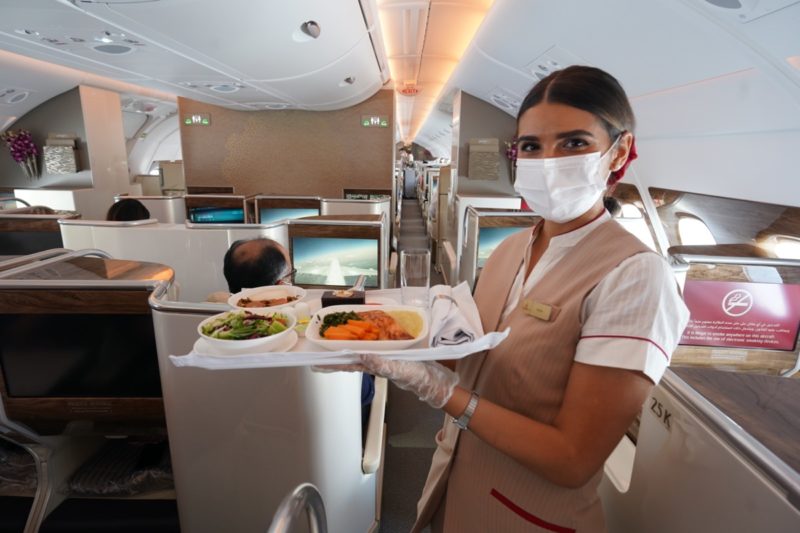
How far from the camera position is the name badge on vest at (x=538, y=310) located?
3.25 feet

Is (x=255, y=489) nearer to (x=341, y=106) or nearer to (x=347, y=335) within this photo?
(x=347, y=335)

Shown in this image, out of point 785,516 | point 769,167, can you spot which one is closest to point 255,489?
point 785,516

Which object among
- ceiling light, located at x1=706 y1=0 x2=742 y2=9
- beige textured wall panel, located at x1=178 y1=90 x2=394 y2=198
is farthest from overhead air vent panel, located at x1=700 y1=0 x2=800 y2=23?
beige textured wall panel, located at x1=178 y1=90 x2=394 y2=198

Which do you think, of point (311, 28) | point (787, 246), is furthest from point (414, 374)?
point (311, 28)

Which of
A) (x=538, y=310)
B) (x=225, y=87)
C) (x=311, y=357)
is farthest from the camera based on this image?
(x=225, y=87)

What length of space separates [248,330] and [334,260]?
2726 millimetres

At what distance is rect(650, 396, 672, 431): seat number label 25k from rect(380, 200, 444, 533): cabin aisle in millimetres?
2011

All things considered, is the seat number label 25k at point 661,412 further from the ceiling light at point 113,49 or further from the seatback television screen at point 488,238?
the ceiling light at point 113,49

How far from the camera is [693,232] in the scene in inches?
185

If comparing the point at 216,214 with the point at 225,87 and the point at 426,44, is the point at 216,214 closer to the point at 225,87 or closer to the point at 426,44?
the point at 225,87

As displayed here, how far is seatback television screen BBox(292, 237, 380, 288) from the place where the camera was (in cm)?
372

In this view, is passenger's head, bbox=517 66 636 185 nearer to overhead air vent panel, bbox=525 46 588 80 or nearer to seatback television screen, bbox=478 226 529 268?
overhead air vent panel, bbox=525 46 588 80

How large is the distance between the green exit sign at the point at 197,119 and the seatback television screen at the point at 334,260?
7199 millimetres

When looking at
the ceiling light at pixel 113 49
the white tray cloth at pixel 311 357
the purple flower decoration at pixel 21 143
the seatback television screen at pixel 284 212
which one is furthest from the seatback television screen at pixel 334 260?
the purple flower decoration at pixel 21 143
